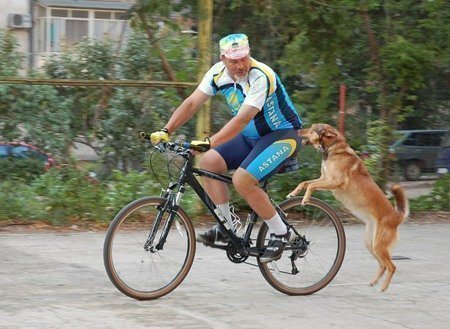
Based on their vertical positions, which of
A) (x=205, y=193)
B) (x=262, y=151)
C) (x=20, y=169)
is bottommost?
(x=20, y=169)

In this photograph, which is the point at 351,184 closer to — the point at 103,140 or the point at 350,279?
the point at 350,279

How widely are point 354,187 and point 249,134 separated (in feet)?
3.01

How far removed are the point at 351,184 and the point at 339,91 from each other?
5304 mm

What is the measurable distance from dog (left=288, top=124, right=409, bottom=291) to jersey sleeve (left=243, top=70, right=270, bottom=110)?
0.58 meters

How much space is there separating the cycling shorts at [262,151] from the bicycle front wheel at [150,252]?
596 millimetres

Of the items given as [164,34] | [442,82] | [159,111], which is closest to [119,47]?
[164,34]

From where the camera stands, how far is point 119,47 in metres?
11.9

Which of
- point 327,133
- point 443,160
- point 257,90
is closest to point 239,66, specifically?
point 257,90

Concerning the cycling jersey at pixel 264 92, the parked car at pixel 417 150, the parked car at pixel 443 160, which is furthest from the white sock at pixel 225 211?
the parked car at pixel 443 160

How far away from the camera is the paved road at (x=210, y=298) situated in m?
6.37

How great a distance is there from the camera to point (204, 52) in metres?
10.7

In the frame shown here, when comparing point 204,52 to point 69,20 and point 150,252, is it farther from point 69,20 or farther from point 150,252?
point 69,20

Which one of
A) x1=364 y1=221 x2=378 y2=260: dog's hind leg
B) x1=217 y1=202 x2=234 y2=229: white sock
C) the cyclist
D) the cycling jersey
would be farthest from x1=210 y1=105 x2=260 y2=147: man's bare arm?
x1=364 y1=221 x2=378 y2=260: dog's hind leg

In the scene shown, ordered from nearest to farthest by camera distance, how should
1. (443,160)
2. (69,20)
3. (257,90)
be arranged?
(257,90), (443,160), (69,20)
